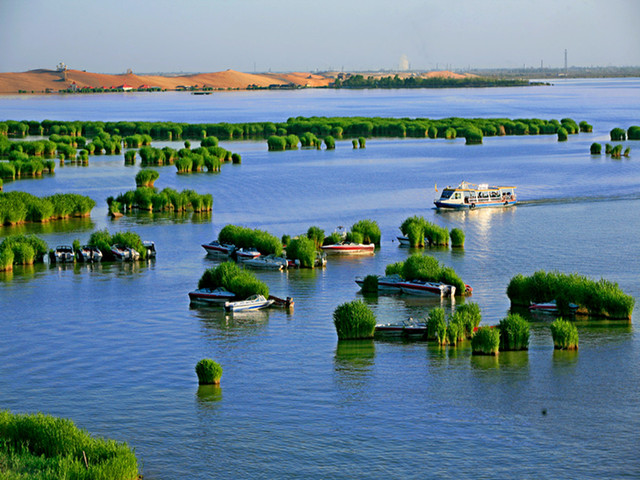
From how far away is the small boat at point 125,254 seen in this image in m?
54.2

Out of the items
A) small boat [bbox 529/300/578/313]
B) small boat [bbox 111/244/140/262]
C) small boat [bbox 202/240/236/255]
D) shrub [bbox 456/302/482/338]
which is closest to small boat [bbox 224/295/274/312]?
shrub [bbox 456/302/482/338]

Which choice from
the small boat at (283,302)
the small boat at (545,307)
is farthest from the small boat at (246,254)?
the small boat at (545,307)

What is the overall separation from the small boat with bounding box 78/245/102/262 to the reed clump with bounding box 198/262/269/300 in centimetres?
1086

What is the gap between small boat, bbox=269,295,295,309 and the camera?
142 ft

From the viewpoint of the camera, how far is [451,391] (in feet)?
103

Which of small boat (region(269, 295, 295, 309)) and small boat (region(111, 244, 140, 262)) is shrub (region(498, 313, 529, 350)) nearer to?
small boat (region(269, 295, 295, 309))

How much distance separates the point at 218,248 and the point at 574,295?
22.5 metres

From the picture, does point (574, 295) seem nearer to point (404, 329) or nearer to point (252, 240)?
point (404, 329)

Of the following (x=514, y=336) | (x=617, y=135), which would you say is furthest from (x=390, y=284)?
(x=617, y=135)

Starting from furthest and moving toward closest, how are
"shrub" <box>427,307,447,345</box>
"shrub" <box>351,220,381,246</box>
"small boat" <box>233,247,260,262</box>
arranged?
"shrub" <box>351,220,381,246</box> < "small boat" <box>233,247,260,262</box> < "shrub" <box>427,307,447,345</box>

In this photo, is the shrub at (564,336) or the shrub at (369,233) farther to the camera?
the shrub at (369,233)

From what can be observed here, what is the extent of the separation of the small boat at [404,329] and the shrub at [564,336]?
16.9 ft

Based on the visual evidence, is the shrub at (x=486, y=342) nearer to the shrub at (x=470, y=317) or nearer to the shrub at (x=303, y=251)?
the shrub at (x=470, y=317)

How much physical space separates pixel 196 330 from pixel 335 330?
234 inches
